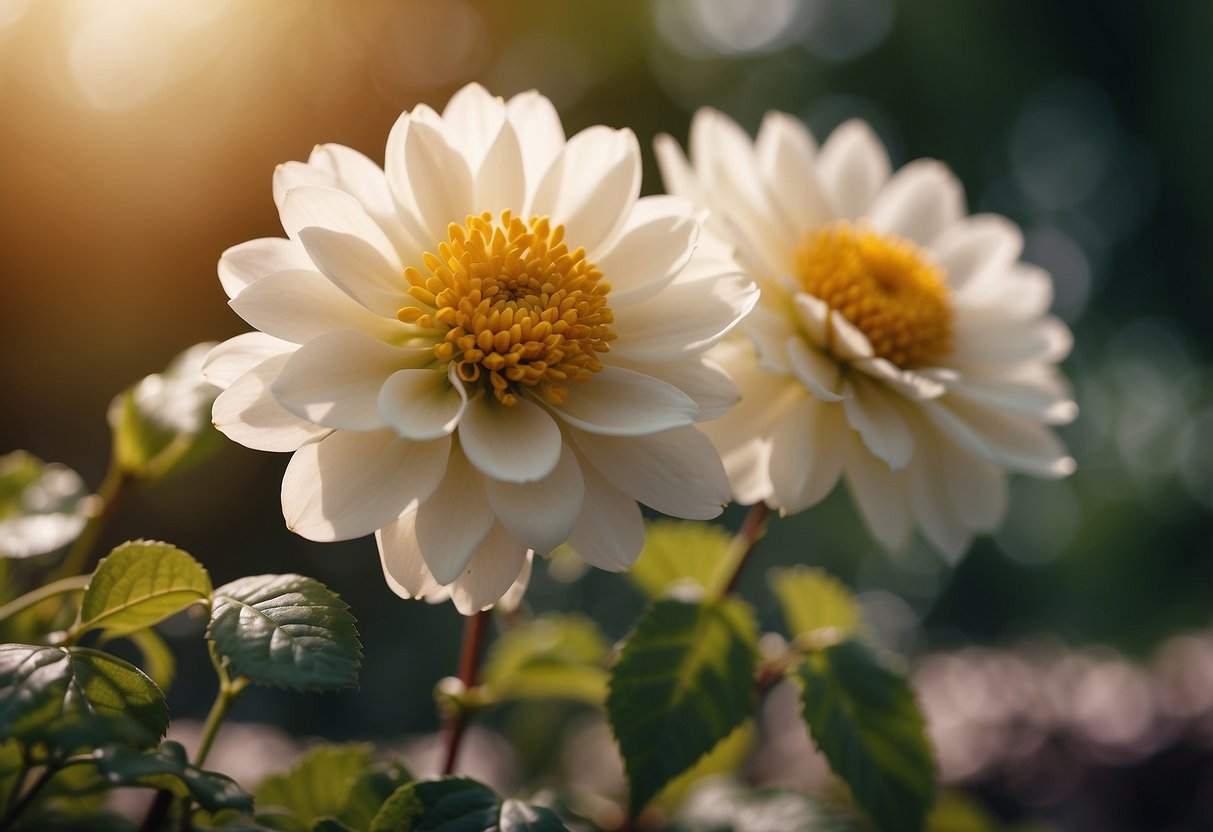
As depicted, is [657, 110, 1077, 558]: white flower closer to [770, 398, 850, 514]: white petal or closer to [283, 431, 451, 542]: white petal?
[770, 398, 850, 514]: white petal

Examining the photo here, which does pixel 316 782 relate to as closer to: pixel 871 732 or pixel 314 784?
pixel 314 784

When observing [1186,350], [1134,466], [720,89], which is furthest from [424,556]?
[1186,350]

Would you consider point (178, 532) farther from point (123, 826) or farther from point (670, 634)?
point (670, 634)

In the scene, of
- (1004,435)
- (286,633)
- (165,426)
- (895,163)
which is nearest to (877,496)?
(1004,435)

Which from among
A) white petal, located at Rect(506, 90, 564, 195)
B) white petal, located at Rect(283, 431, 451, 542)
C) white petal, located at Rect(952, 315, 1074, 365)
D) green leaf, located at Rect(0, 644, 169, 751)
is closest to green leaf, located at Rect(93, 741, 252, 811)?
green leaf, located at Rect(0, 644, 169, 751)

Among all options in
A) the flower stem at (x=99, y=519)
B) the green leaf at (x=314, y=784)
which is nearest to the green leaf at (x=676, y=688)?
the green leaf at (x=314, y=784)

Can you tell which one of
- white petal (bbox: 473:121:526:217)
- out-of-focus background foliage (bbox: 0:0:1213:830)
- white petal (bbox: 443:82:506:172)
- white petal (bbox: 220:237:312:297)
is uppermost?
white petal (bbox: 443:82:506:172)
